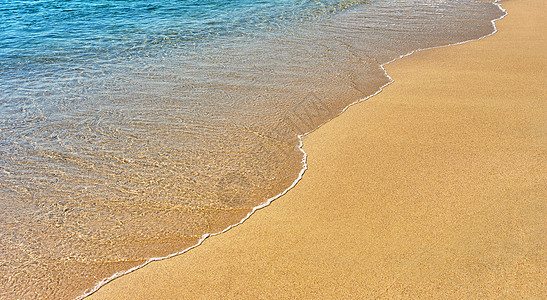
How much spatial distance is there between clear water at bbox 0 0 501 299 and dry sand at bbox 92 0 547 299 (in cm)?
30

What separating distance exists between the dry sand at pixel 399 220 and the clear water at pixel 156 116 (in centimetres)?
30

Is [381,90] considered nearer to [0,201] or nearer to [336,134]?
[336,134]

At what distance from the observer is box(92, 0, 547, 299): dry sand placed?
2.72 meters

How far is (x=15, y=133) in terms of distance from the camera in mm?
4691

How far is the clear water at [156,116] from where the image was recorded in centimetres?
324

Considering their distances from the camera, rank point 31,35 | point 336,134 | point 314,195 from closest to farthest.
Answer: point 314,195
point 336,134
point 31,35

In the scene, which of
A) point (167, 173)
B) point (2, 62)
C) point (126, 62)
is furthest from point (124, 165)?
point (2, 62)

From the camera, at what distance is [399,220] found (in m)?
3.21

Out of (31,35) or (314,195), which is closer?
(314,195)

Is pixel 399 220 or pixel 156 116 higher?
pixel 156 116

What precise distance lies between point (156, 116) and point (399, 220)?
3.07m

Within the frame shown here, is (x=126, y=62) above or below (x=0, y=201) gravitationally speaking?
above

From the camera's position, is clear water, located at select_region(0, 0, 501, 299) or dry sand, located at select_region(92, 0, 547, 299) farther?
clear water, located at select_region(0, 0, 501, 299)

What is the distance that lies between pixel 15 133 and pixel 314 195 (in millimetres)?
3439
